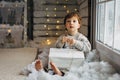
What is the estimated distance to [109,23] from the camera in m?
2.18

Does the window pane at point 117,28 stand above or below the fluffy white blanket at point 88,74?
above

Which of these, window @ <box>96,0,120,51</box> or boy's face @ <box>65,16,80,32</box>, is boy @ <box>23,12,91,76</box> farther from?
window @ <box>96,0,120,51</box>

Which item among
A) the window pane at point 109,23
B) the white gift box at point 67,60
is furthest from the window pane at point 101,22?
the white gift box at point 67,60

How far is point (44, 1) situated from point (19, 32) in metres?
0.62

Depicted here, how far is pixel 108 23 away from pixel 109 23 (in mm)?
53

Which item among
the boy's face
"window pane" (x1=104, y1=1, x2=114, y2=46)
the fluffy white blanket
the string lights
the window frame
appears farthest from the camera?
the string lights

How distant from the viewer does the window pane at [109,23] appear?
81.3 inches

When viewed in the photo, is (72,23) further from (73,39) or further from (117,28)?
(117,28)

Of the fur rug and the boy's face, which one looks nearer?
the fur rug

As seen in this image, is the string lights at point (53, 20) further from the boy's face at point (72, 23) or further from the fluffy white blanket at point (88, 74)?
the fluffy white blanket at point (88, 74)

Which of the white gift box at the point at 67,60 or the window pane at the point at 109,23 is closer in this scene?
the white gift box at the point at 67,60

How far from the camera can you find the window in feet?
6.20

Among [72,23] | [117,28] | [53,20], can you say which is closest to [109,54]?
[117,28]

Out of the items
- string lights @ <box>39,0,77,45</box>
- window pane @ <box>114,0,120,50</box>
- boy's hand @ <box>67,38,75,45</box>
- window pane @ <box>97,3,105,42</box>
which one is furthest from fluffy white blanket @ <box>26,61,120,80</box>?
string lights @ <box>39,0,77,45</box>
